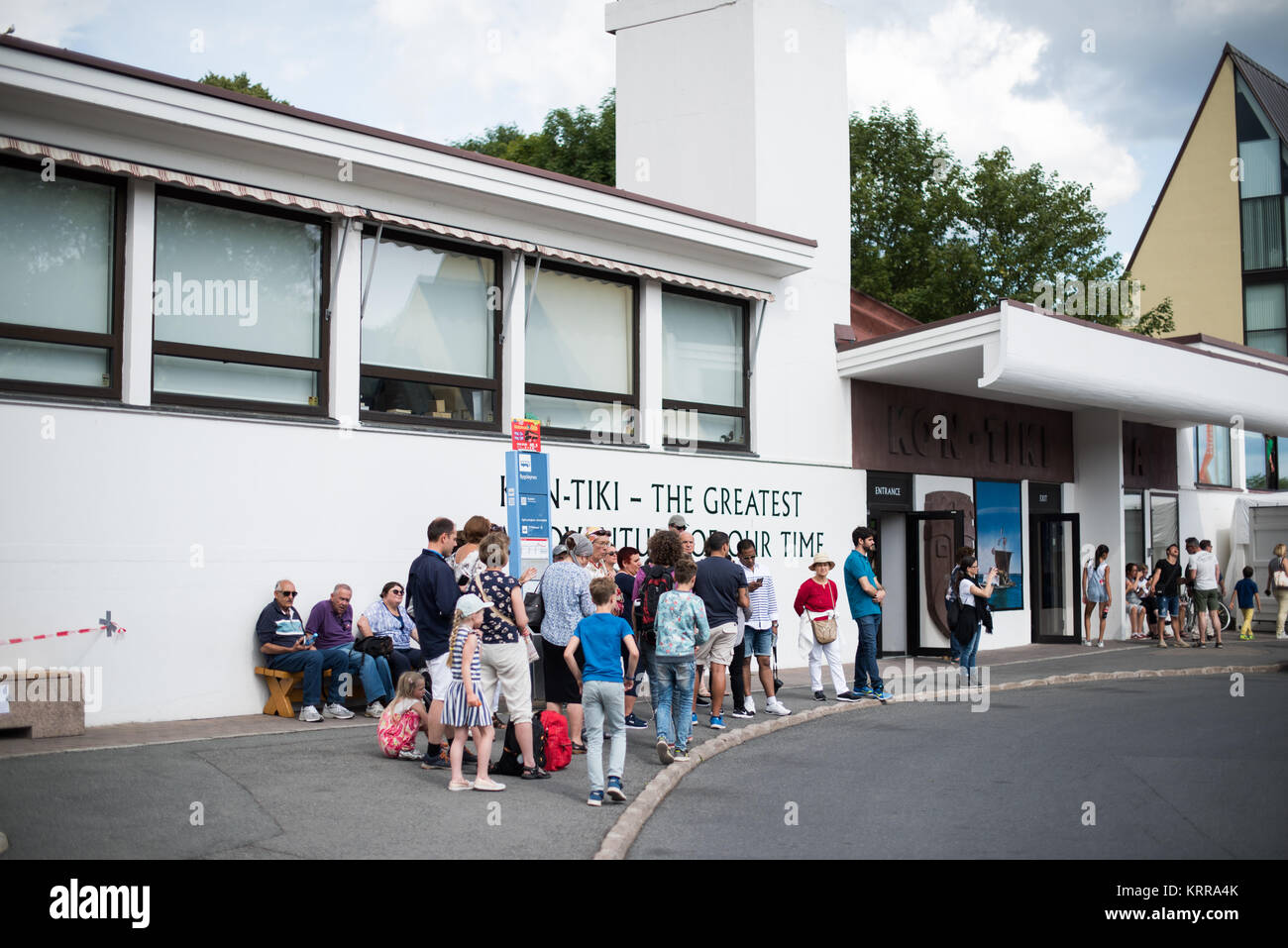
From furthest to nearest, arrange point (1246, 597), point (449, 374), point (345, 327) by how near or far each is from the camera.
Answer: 1. point (1246, 597)
2. point (449, 374)
3. point (345, 327)

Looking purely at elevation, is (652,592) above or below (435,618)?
above

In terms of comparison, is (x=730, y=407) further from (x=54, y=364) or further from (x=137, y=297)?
(x=54, y=364)

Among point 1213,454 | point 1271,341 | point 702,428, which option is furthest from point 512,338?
point 1271,341

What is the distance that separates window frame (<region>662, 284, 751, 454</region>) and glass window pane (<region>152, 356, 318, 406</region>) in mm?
5597

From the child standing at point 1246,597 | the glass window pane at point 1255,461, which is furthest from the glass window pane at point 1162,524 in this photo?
the glass window pane at point 1255,461

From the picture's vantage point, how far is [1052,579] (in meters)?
24.2

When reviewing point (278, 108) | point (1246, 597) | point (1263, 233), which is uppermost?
point (1263, 233)

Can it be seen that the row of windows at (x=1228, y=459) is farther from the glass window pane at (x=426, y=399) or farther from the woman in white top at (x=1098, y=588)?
the glass window pane at (x=426, y=399)

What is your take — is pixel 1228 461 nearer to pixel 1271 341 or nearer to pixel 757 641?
pixel 1271 341

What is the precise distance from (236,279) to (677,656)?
6275mm

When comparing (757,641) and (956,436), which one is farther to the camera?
(956,436)

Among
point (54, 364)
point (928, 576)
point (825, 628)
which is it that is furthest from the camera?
point (928, 576)

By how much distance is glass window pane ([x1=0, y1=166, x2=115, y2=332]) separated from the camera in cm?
1105

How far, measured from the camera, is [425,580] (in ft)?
30.9
